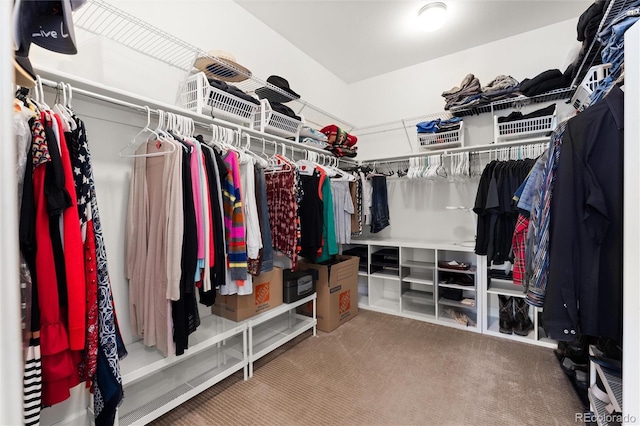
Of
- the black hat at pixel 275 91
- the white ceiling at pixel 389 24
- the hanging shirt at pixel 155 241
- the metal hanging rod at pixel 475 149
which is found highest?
the white ceiling at pixel 389 24

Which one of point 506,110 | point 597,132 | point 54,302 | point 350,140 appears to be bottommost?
point 54,302

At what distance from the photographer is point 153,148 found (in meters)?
1.57

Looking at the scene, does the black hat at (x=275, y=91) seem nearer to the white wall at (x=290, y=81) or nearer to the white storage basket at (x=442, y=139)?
the white wall at (x=290, y=81)

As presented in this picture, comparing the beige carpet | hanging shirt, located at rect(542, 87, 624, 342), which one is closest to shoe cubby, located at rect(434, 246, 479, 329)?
the beige carpet

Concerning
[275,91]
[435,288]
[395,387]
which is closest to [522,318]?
[435,288]

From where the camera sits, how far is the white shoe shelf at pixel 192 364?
149 cm

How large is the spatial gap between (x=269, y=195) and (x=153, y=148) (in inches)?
32.9

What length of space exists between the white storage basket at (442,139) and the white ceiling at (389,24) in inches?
35.6

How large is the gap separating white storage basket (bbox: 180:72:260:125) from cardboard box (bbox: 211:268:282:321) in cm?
115

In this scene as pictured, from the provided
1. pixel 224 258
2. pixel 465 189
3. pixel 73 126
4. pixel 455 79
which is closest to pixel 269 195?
pixel 224 258

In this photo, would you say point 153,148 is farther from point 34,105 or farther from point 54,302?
point 54,302

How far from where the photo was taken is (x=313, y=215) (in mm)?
2309

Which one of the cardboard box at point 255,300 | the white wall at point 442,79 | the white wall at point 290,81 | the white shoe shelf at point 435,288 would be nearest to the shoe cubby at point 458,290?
the white shoe shelf at point 435,288

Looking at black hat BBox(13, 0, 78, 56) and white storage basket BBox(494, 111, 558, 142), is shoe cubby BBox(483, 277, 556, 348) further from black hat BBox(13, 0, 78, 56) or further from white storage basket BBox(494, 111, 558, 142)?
black hat BBox(13, 0, 78, 56)
